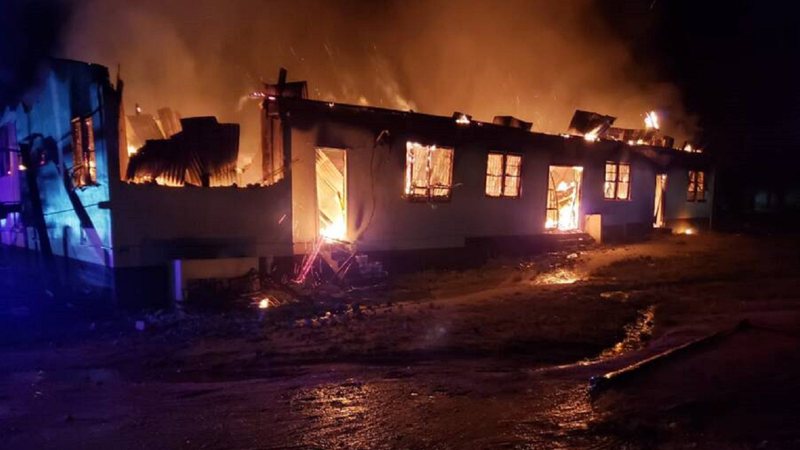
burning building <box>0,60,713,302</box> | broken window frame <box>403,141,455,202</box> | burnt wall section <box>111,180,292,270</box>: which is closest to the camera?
burnt wall section <box>111,180,292,270</box>

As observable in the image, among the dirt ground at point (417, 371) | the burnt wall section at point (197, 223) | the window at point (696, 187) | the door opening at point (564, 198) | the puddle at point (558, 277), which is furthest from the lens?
the window at point (696, 187)

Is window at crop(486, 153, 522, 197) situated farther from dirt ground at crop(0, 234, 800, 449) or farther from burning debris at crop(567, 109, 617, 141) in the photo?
dirt ground at crop(0, 234, 800, 449)

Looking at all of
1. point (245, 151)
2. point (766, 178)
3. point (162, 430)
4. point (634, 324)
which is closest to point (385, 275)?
point (245, 151)

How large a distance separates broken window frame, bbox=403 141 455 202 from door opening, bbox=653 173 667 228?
1144 cm

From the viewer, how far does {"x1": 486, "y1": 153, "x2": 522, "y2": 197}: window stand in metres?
14.9

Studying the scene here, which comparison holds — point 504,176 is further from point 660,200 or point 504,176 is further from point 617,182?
point 660,200

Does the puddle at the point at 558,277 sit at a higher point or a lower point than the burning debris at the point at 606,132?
lower

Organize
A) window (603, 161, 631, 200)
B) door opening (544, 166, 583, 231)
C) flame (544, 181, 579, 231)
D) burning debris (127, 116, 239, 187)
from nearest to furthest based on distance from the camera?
burning debris (127, 116, 239, 187) → door opening (544, 166, 583, 231) → flame (544, 181, 579, 231) → window (603, 161, 631, 200)

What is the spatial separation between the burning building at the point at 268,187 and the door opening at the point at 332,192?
0.04 meters

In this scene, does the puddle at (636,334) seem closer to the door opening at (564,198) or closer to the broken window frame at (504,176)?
the broken window frame at (504,176)

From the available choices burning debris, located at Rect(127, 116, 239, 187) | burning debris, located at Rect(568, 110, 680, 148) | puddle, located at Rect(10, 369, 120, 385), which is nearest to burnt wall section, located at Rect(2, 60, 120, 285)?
burning debris, located at Rect(127, 116, 239, 187)

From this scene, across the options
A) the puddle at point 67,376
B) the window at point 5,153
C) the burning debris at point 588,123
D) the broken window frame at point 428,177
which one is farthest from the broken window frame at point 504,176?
the window at point 5,153

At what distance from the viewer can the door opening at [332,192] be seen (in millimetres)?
12227

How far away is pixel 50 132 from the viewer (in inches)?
464
